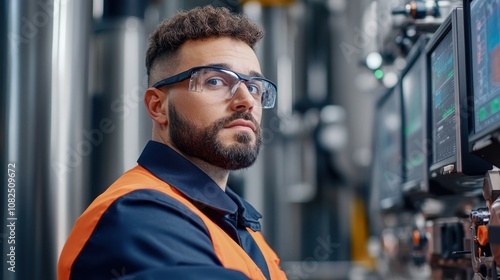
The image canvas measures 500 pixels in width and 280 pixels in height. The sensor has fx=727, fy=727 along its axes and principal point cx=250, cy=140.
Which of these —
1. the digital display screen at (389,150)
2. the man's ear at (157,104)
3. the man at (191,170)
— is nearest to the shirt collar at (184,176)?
the man at (191,170)

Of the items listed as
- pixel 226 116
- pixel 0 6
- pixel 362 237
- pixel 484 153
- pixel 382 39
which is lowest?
pixel 362 237

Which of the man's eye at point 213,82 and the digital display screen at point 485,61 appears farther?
the man's eye at point 213,82

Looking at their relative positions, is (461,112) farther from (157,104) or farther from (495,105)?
(157,104)

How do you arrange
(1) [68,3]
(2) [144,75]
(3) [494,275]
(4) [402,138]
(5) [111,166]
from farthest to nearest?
(4) [402,138] → (2) [144,75] → (5) [111,166] → (1) [68,3] → (3) [494,275]

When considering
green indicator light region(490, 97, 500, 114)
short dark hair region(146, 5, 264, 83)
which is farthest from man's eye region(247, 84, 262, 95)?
green indicator light region(490, 97, 500, 114)

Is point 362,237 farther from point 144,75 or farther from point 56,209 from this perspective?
point 56,209

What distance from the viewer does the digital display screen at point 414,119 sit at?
2398 millimetres

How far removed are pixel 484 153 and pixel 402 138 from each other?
121 centimetres

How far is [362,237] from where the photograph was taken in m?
5.18

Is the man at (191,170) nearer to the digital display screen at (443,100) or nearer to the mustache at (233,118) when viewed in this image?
the mustache at (233,118)

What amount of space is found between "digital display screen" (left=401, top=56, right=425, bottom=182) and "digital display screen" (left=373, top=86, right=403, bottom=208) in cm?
13

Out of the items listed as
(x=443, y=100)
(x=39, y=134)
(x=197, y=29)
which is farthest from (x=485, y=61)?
(x=39, y=134)

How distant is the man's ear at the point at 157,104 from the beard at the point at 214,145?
0.24 feet

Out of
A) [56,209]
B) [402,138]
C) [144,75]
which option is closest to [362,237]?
[402,138]
